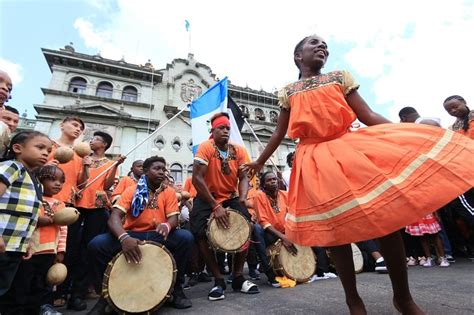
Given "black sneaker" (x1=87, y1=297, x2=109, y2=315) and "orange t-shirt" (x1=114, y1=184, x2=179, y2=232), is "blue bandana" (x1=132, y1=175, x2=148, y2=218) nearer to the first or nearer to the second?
"orange t-shirt" (x1=114, y1=184, x2=179, y2=232)

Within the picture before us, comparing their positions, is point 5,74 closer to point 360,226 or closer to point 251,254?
point 360,226

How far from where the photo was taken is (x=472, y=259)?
4.28 metres

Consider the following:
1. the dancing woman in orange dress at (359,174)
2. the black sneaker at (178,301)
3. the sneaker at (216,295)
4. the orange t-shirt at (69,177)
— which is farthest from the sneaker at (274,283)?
the orange t-shirt at (69,177)

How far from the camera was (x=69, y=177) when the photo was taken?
11.6 feet

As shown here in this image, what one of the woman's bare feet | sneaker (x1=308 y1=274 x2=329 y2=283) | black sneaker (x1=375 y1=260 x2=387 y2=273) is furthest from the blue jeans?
black sneaker (x1=375 y1=260 x2=387 y2=273)

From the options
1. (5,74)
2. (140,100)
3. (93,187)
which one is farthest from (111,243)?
(140,100)

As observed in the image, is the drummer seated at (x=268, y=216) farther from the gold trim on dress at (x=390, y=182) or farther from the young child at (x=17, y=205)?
the young child at (x=17, y=205)

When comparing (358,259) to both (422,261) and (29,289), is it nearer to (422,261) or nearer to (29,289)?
(422,261)

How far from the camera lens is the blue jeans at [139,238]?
2.73 m

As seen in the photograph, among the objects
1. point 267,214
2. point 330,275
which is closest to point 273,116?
point 267,214

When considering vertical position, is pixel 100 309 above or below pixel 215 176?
below

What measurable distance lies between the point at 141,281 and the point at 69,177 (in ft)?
6.43

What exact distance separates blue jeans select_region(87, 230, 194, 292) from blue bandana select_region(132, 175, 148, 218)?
240 millimetres

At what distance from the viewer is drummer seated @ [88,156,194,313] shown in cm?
270
